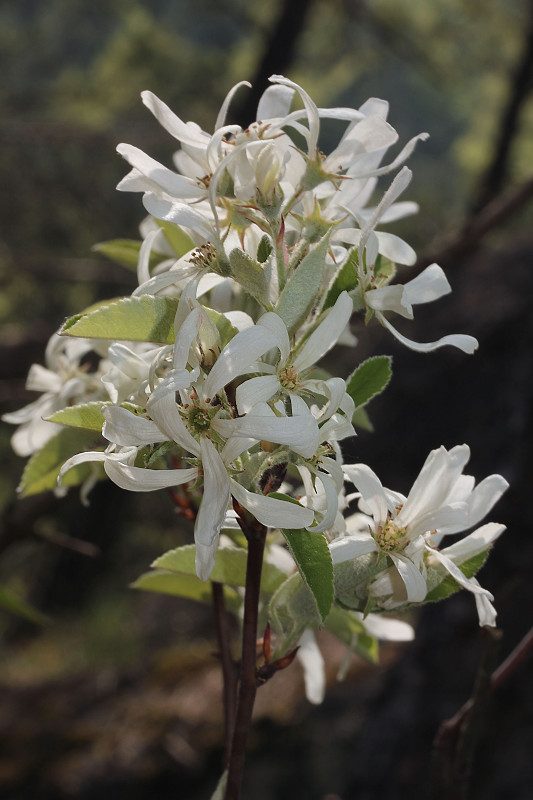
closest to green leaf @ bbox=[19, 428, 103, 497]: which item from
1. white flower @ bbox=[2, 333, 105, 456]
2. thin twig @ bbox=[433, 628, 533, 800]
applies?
white flower @ bbox=[2, 333, 105, 456]

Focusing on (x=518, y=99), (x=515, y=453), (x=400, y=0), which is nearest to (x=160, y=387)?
(x=515, y=453)

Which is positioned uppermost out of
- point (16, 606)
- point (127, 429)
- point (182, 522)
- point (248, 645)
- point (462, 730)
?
point (127, 429)

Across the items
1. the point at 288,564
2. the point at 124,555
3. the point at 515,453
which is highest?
the point at 288,564

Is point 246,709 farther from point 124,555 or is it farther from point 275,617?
point 124,555

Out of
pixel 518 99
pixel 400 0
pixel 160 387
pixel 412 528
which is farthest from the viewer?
pixel 400 0

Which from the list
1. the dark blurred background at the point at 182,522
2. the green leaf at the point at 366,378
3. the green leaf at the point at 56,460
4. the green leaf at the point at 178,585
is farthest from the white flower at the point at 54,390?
the dark blurred background at the point at 182,522

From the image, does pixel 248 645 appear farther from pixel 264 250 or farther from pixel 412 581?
pixel 264 250

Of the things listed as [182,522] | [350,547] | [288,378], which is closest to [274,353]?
[288,378]

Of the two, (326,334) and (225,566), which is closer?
(326,334)
